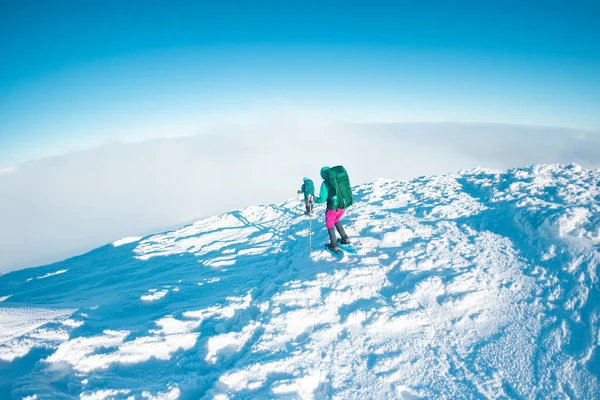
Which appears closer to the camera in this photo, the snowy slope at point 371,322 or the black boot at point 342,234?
the snowy slope at point 371,322

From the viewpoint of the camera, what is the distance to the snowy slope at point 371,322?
4.07 m

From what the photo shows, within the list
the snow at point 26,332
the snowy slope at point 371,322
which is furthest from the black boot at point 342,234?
the snow at point 26,332

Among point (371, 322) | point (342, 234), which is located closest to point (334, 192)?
→ point (342, 234)

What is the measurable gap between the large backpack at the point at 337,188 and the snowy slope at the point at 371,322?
1633 millimetres

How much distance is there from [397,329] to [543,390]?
2079 millimetres

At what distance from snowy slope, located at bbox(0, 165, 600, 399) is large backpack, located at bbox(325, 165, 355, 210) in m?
1.63

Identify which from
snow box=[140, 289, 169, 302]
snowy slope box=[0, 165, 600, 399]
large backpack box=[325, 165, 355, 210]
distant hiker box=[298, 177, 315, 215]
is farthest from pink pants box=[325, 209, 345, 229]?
snow box=[140, 289, 169, 302]

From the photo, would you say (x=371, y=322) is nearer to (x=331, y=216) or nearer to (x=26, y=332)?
(x=331, y=216)

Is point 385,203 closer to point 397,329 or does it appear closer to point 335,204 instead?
→ point 335,204

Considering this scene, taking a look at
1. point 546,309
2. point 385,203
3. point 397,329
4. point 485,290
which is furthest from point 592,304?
point 385,203

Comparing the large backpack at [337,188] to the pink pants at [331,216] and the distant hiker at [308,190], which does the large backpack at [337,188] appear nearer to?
the pink pants at [331,216]

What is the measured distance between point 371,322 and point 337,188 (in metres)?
3.57

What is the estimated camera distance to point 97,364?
4.77 meters

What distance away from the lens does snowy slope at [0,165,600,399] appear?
4066mm
